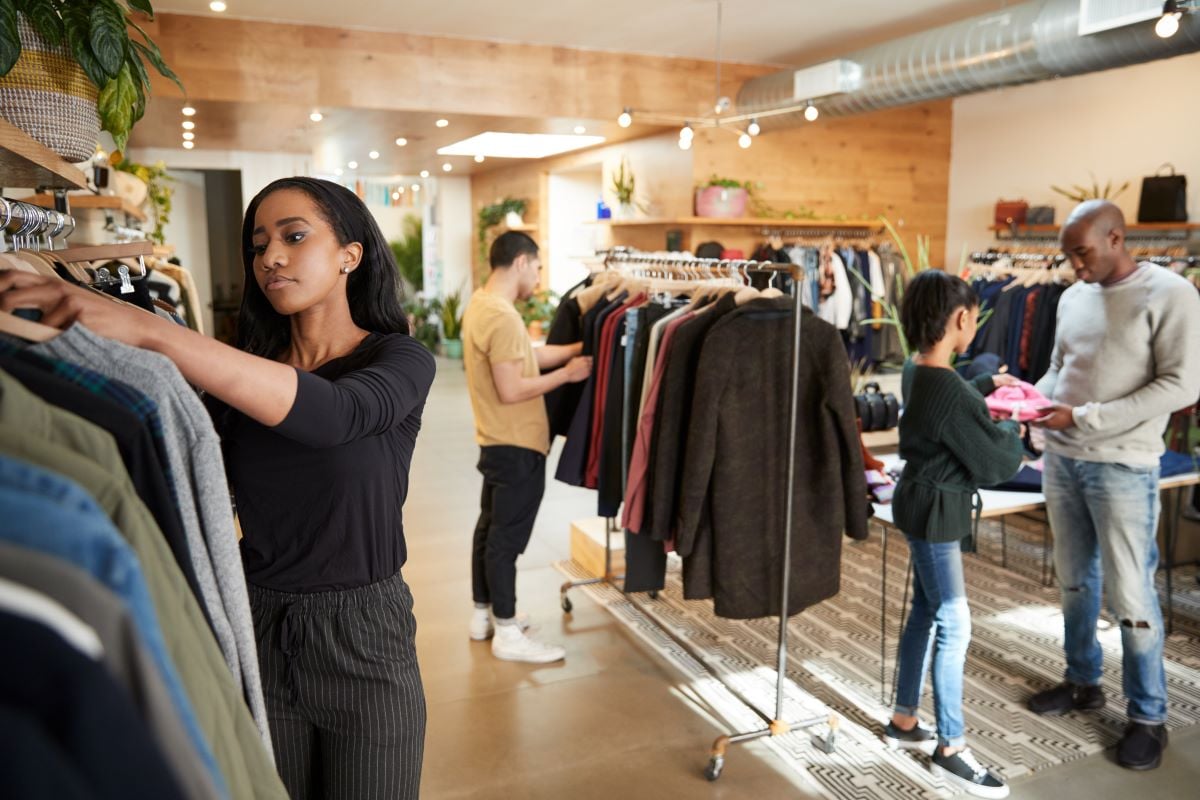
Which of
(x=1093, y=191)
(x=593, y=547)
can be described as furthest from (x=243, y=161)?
(x=1093, y=191)

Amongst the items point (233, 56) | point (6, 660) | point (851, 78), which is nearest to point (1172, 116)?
point (851, 78)

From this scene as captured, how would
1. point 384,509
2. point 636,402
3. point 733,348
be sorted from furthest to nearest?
point 636,402 < point 733,348 < point 384,509

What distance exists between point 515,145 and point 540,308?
2.12 metres

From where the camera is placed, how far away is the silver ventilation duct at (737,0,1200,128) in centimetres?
486

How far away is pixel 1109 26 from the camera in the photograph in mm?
4699

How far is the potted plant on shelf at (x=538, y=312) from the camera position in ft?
31.6

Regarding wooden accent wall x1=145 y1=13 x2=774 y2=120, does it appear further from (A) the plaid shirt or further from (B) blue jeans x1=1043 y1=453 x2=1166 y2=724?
(A) the plaid shirt

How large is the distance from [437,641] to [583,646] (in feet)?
2.01

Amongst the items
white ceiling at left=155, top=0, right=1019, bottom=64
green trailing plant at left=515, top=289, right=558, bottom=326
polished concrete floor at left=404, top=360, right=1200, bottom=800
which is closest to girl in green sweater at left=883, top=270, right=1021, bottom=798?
polished concrete floor at left=404, top=360, right=1200, bottom=800

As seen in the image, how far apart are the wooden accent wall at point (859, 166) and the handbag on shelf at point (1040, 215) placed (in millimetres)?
1360

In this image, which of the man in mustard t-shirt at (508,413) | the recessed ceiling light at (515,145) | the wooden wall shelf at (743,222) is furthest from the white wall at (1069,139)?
the man in mustard t-shirt at (508,413)

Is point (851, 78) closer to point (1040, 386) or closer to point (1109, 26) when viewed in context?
point (1109, 26)

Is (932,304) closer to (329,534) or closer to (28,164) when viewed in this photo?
(329,534)

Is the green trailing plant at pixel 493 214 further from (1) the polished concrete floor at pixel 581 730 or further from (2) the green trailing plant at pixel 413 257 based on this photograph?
(1) the polished concrete floor at pixel 581 730
